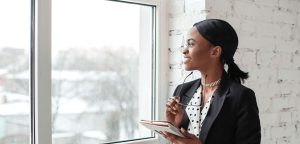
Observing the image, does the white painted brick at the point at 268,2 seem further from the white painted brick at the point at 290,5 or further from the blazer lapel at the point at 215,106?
the blazer lapel at the point at 215,106

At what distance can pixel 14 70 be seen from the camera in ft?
4.60

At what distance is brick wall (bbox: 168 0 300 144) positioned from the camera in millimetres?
1782

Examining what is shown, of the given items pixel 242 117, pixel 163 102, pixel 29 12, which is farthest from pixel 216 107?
pixel 29 12

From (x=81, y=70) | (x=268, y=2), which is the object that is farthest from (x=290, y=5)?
(x=81, y=70)

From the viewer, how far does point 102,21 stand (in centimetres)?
167

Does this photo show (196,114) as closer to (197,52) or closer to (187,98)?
(187,98)

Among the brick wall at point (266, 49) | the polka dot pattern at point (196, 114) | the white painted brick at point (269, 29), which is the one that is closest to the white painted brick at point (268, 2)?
the brick wall at point (266, 49)

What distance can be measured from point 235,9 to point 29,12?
0.96 m

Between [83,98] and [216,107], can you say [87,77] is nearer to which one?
[83,98]

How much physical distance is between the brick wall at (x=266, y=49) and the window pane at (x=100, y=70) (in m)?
0.16

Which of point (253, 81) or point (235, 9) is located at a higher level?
point (235, 9)

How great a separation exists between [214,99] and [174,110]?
151 mm

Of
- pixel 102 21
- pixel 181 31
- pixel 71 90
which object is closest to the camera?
pixel 71 90

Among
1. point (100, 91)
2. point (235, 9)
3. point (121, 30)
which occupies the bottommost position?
point (100, 91)
